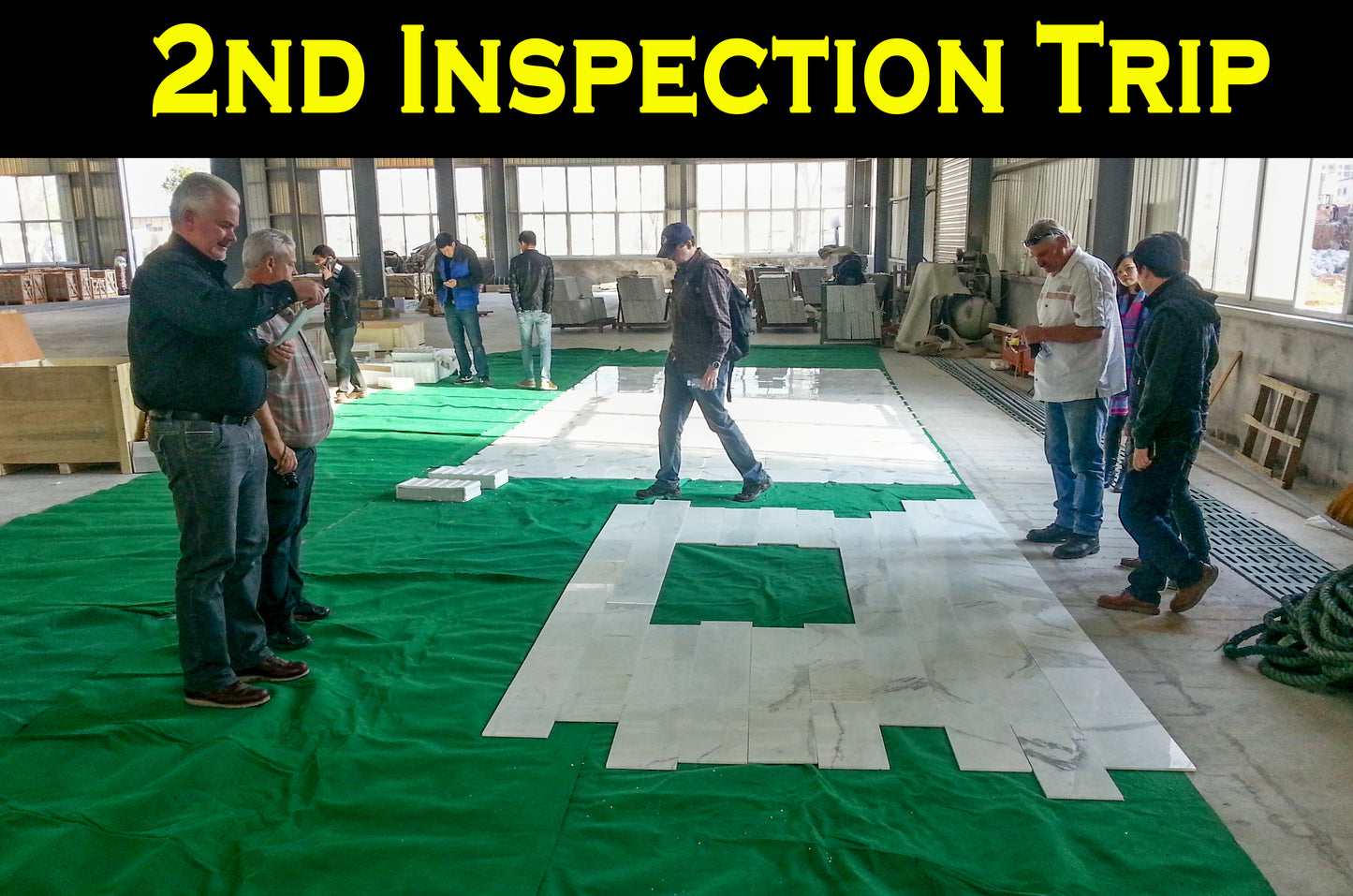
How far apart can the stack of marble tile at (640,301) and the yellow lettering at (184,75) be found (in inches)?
654

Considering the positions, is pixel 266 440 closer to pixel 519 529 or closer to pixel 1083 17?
pixel 519 529

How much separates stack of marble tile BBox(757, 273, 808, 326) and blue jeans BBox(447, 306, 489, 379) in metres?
7.25

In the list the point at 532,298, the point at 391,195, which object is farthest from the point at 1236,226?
the point at 391,195

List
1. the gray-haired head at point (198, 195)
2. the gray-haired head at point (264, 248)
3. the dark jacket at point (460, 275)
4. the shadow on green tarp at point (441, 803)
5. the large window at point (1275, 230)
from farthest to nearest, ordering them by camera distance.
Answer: the dark jacket at point (460, 275) → the large window at point (1275, 230) → the gray-haired head at point (264, 248) → the gray-haired head at point (198, 195) → the shadow on green tarp at point (441, 803)

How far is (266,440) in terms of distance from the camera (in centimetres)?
381

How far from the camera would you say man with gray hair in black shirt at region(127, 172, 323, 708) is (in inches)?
126

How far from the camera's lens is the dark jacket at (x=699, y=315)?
6.00m

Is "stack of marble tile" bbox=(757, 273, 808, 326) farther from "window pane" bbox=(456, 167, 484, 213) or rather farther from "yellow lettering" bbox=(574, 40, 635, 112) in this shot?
"yellow lettering" bbox=(574, 40, 635, 112)

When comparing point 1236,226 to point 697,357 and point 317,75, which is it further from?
point 317,75

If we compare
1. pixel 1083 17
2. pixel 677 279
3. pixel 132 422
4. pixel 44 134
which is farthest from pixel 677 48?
pixel 132 422

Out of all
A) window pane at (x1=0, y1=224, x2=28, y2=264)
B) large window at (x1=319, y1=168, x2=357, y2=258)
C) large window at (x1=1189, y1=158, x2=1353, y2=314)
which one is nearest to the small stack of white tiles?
large window at (x1=1189, y1=158, x2=1353, y2=314)

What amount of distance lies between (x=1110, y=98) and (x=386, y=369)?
11.2m

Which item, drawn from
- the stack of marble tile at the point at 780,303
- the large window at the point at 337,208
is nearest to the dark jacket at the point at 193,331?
the stack of marble tile at the point at 780,303

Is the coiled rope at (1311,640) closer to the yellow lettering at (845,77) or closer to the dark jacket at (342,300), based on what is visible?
the yellow lettering at (845,77)
